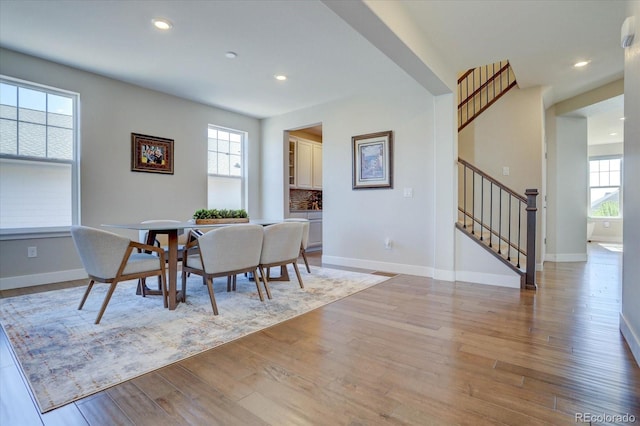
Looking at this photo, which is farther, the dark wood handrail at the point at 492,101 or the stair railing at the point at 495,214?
the dark wood handrail at the point at 492,101

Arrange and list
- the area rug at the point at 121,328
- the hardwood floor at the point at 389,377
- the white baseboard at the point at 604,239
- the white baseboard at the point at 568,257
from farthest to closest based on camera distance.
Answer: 1. the white baseboard at the point at 604,239
2. the white baseboard at the point at 568,257
3. the area rug at the point at 121,328
4. the hardwood floor at the point at 389,377

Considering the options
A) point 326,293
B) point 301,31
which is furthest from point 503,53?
point 326,293

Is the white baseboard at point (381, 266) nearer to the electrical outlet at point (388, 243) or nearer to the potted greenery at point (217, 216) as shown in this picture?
the electrical outlet at point (388, 243)

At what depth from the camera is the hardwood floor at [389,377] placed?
1.38m

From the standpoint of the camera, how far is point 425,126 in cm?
421

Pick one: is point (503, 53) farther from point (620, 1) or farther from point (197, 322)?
point (197, 322)

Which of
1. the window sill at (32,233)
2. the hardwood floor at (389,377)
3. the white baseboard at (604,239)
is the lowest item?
the hardwood floor at (389,377)

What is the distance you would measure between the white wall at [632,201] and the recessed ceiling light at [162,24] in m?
3.48

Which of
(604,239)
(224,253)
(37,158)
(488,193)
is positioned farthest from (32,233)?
(604,239)

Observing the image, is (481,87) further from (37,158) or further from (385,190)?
(37,158)

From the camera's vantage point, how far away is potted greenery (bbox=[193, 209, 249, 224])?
336 cm

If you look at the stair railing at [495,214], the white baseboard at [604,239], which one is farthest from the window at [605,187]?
the stair railing at [495,214]

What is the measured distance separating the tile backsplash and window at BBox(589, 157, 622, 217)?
7605 millimetres

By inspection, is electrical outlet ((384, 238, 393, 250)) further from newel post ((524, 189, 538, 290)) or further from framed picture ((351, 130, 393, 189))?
newel post ((524, 189, 538, 290))
